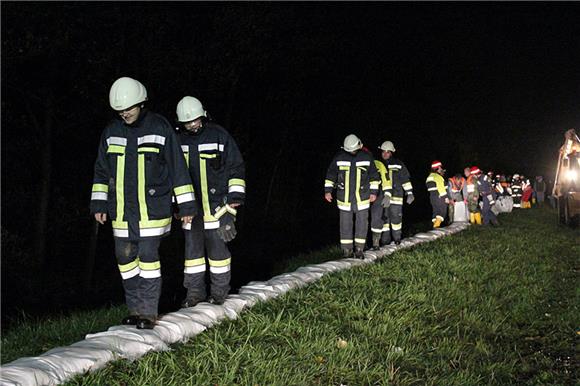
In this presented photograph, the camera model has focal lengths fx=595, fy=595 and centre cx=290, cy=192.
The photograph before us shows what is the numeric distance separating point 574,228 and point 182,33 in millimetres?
11902

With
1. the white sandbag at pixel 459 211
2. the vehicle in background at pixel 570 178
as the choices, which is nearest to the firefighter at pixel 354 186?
the vehicle in background at pixel 570 178

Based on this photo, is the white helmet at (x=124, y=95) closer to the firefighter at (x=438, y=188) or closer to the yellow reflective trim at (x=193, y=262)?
the yellow reflective trim at (x=193, y=262)

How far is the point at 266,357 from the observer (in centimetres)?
414

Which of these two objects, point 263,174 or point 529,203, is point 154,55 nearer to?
point 263,174

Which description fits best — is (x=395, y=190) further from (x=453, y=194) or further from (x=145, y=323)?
(x=145, y=323)

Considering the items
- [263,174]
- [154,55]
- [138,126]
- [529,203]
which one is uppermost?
[154,55]

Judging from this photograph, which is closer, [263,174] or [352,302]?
[352,302]

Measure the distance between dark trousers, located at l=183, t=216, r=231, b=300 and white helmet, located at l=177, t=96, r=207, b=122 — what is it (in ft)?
3.30

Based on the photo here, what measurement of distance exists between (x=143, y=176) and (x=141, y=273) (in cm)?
82

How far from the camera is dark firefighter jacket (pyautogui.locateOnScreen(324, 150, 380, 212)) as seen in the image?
9.46 metres

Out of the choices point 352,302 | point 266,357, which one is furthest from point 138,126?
point 352,302

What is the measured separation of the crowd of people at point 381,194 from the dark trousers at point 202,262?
3711 mm

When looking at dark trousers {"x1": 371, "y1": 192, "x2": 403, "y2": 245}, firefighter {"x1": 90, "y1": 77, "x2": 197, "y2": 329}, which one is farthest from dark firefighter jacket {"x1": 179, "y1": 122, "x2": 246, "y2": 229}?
dark trousers {"x1": 371, "y1": 192, "x2": 403, "y2": 245}

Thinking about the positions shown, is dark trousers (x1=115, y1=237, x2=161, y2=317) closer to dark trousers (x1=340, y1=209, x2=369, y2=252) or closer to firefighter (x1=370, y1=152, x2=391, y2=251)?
dark trousers (x1=340, y1=209, x2=369, y2=252)
